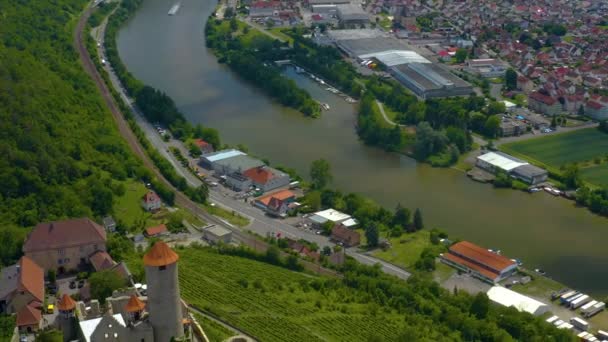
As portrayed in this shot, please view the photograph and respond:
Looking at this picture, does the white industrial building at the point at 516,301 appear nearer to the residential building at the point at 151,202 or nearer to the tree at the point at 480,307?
the tree at the point at 480,307

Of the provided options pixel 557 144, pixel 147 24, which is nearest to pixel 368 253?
pixel 557 144

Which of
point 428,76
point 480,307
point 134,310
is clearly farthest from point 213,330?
point 428,76

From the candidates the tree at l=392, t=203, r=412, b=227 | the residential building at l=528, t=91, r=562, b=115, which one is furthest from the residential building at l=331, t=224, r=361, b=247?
the residential building at l=528, t=91, r=562, b=115

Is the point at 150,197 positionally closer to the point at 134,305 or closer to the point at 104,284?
the point at 104,284

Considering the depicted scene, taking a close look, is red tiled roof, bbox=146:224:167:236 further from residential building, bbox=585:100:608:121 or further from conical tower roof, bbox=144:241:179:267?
residential building, bbox=585:100:608:121

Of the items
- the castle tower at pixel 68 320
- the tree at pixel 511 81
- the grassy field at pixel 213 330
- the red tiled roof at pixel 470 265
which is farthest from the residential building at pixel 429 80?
the castle tower at pixel 68 320

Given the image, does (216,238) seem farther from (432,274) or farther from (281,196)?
(432,274)
